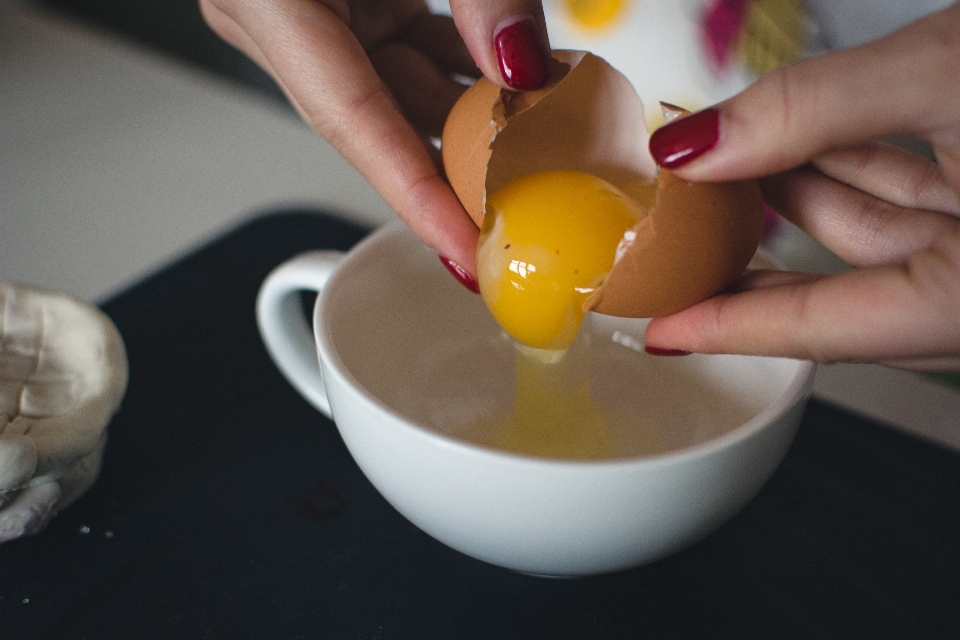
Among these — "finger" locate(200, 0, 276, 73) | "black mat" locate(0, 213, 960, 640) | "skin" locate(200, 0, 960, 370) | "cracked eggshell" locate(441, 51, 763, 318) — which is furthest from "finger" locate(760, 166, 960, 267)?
"finger" locate(200, 0, 276, 73)

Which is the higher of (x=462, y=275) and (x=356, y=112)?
(x=356, y=112)

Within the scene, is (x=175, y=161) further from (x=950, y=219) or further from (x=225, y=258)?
(x=950, y=219)

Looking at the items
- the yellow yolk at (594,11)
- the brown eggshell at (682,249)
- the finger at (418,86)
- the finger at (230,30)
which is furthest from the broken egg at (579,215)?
the yellow yolk at (594,11)

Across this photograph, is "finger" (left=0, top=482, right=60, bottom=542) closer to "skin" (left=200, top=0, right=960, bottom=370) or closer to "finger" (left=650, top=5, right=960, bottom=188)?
"skin" (left=200, top=0, right=960, bottom=370)

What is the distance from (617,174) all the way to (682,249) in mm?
239

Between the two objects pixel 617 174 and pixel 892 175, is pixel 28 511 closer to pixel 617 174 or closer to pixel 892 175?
pixel 617 174

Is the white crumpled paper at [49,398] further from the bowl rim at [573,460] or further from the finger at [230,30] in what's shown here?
the finger at [230,30]

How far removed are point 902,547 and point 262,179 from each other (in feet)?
3.96

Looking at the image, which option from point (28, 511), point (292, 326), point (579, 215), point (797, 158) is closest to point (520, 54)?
point (579, 215)

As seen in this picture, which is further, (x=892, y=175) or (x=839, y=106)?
(x=892, y=175)

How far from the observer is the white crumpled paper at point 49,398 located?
71cm

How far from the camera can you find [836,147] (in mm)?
638

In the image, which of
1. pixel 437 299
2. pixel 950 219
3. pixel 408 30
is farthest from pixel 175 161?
pixel 950 219

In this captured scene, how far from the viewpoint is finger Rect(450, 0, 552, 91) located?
2.39 feet
